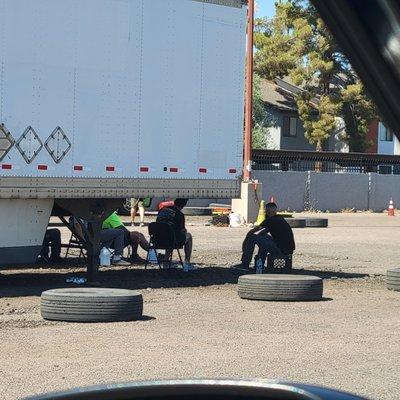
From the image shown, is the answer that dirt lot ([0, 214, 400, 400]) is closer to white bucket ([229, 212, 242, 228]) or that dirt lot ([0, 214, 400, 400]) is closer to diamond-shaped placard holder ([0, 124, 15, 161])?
diamond-shaped placard holder ([0, 124, 15, 161])

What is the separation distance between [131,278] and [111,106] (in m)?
2.92

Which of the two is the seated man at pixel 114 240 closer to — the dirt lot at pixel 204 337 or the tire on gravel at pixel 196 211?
the dirt lot at pixel 204 337

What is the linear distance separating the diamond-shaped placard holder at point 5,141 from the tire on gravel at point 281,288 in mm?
3376

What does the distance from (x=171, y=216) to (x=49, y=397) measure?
14.3 meters

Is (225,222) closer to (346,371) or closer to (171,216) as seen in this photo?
(171,216)

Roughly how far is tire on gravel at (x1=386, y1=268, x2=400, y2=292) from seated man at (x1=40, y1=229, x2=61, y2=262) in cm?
591

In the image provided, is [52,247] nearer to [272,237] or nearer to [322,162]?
[272,237]

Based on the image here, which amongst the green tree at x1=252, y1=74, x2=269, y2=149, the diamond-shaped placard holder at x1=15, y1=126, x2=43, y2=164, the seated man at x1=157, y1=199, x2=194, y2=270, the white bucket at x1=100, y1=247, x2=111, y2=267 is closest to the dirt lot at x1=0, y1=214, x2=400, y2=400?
the white bucket at x1=100, y1=247, x2=111, y2=267

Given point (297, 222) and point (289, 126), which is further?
point (289, 126)

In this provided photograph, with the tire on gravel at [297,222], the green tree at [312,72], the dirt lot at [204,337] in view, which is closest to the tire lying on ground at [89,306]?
the dirt lot at [204,337]

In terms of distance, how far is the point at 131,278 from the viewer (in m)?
15.6

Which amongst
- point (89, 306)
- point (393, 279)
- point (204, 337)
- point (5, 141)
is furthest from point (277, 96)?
point (204, 337)

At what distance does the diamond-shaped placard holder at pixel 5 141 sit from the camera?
1281 centimetres

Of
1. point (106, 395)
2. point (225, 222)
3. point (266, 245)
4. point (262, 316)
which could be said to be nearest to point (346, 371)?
point (262, 316)
